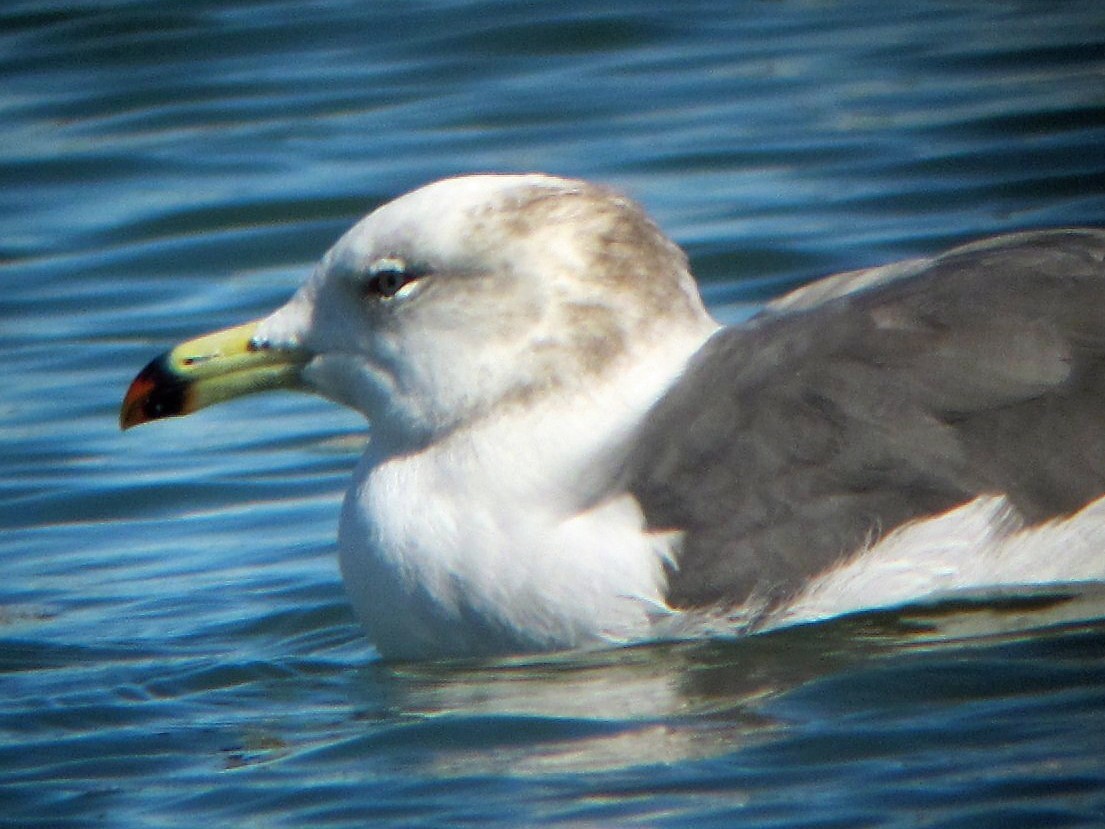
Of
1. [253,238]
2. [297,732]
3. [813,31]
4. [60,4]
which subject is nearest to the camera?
[297,732]

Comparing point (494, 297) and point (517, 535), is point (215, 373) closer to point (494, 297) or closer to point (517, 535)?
point (494, 297)

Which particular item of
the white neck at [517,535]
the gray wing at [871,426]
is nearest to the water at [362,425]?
the white neck at [517,535]

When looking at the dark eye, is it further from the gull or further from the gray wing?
the gray wing

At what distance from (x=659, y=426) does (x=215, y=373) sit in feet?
4.45

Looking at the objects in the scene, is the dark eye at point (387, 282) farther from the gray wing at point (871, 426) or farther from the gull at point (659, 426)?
the gray wing at point (871, 426)

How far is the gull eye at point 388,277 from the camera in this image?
593cm

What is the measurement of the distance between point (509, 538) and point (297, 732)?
75cm

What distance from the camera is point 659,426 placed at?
572cm

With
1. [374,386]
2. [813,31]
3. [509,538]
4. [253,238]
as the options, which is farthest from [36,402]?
[813,31]

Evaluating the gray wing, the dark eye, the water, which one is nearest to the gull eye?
the dark eye

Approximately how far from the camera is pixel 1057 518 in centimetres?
565

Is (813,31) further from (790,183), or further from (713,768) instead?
(713,768)

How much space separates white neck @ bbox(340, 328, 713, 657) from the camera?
553 cm

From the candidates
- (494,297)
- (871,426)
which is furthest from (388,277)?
(871,426)
